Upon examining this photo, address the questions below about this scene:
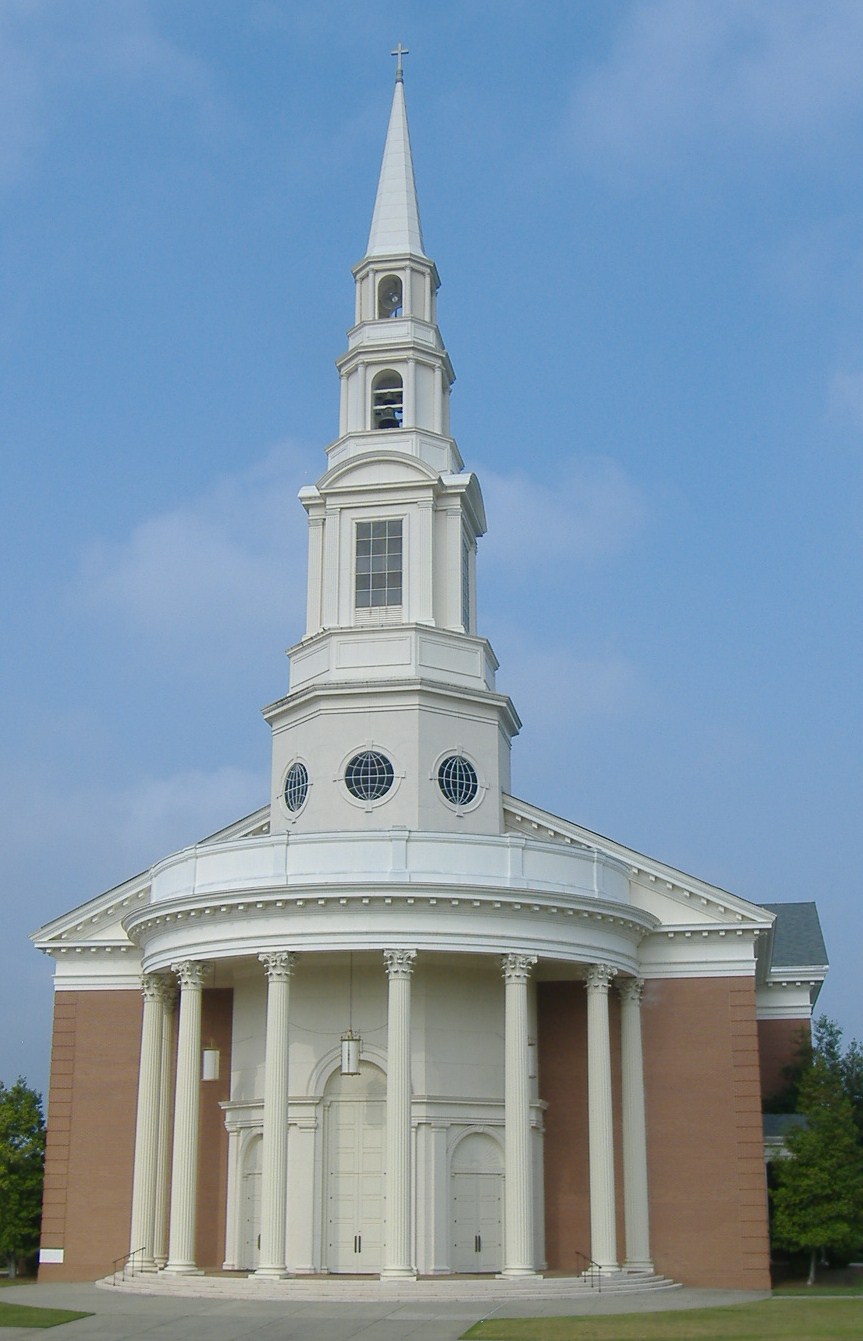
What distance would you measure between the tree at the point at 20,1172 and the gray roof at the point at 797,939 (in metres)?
23.0

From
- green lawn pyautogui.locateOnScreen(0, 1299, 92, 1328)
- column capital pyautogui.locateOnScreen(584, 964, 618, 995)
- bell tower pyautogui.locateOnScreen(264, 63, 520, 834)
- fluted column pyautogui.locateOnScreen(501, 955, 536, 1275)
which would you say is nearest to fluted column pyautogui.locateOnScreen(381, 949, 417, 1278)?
fluted column pyautogui.locateOnScreen(501, 955, 536, 1275)

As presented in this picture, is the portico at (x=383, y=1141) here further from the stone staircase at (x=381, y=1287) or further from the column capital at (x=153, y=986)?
the column capital at (x=153, y=986)

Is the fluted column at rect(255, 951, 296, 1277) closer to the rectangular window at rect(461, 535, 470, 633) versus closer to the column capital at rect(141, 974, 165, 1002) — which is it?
the column capital at rect(141, 974, 165, 1002)

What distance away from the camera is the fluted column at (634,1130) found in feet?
121

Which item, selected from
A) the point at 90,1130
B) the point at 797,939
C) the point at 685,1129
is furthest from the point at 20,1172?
the point at 797,939

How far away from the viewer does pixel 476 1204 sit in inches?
1401

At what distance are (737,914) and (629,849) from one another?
320 centimetres

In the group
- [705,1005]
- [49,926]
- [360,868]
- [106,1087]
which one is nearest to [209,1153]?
[106,1087]

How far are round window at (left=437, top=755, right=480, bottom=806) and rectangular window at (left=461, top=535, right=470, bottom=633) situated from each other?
4.44 meters

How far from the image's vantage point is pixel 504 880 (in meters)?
34.9

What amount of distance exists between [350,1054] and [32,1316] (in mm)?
8742

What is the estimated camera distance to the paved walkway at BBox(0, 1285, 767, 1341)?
25625 mm

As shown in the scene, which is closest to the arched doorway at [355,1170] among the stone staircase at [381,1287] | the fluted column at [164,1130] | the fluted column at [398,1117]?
the stone staircase at [381,1287]

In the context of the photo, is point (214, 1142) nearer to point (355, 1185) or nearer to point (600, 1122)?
point (355, 1185)
